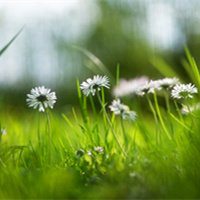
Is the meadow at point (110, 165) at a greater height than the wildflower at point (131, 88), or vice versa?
A: the wildflower at point (131, 88)

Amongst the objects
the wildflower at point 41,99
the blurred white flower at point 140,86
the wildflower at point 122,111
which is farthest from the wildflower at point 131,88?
the wildflower at point 41,99

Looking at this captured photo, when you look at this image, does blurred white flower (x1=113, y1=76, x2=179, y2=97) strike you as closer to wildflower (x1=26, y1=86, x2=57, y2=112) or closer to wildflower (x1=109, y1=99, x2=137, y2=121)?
wildflower (x1=109, y1=99, x2=137, y2=121)

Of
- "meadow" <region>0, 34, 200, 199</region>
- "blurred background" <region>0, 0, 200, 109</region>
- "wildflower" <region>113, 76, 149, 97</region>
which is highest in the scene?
"blurred background" <region>0, 0, 200, 109</region>

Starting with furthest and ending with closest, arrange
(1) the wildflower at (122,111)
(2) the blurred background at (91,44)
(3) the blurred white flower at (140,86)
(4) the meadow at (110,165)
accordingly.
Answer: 1. (2) the blurred background at (91,44)
2. (3) the blurred white flower at (140,86)
3. (1) the wildflower at (122,111)
4. (4) the meadow at (110,165)

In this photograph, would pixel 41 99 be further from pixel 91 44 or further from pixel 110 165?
pixel 91 44

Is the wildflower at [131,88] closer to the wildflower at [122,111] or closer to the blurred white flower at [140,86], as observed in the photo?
the blurred white flower at [140,86]

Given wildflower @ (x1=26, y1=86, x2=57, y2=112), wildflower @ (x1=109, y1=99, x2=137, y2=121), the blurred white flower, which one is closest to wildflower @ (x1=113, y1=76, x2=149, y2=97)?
the blurred white flower

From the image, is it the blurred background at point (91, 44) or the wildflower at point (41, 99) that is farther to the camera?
the blurred background at point (91, 44)

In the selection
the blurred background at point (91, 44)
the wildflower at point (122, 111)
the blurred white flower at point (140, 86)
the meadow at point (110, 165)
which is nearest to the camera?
the meadow at point (110, 165)

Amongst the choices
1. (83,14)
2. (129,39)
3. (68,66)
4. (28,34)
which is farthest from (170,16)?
(83,14)

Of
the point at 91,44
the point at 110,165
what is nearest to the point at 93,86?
the point at 110,165

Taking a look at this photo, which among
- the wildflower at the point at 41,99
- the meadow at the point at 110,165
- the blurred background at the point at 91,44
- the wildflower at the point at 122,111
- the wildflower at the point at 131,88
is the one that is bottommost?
the meadow at the point at 110,165
